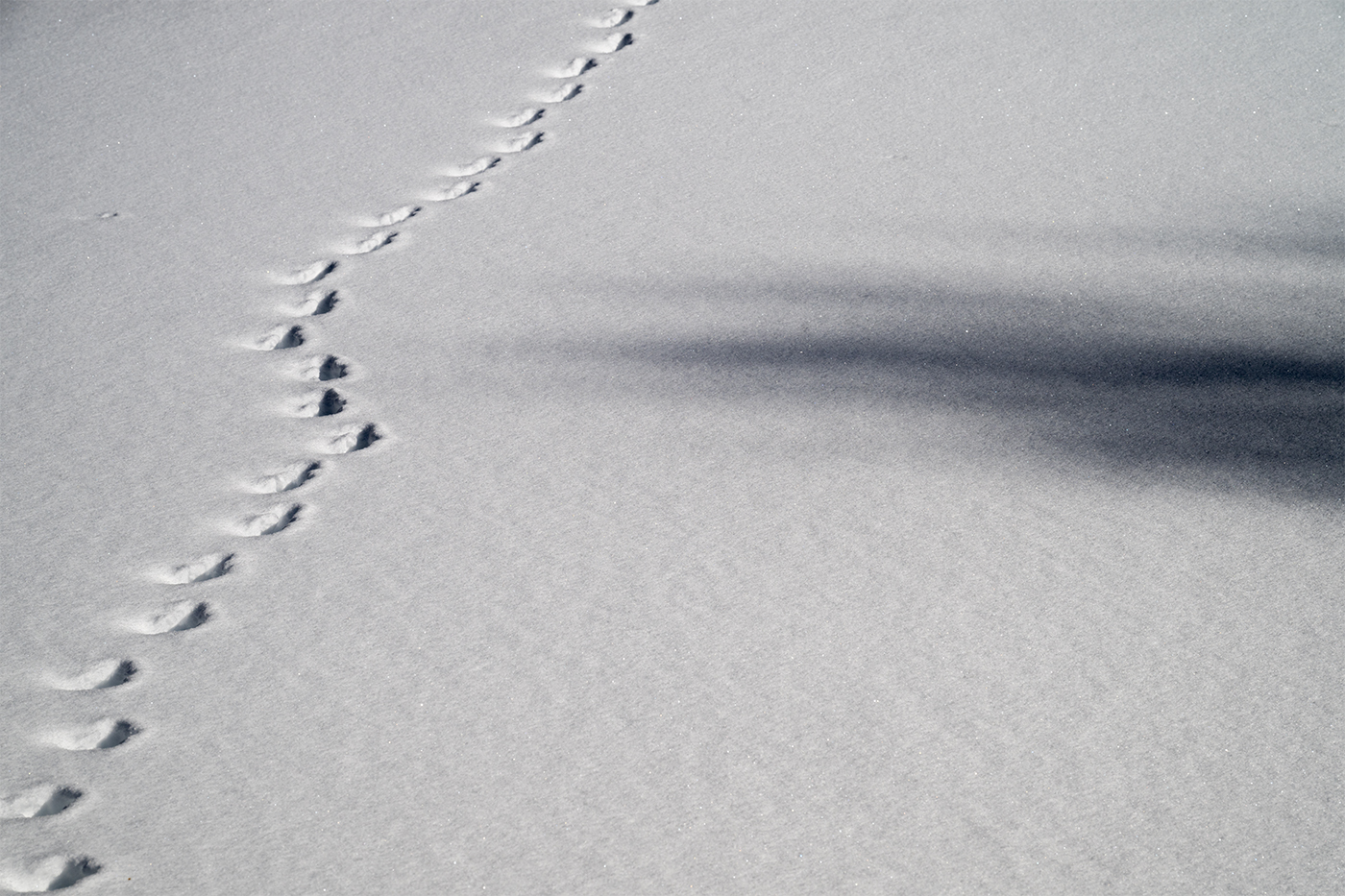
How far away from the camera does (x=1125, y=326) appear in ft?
5.77

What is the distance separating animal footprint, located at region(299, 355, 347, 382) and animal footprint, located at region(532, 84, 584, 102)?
1.00 metres

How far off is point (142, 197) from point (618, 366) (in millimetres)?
1116

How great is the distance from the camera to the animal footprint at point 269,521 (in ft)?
4.98

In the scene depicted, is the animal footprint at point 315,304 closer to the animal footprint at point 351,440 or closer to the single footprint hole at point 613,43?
the animal footprint at point 351,440

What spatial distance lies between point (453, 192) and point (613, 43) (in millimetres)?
755

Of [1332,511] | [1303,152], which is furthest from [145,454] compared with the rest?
[1303,152]

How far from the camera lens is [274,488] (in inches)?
62.4

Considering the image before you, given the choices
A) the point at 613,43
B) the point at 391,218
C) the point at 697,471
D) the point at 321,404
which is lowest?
the point at 697,471

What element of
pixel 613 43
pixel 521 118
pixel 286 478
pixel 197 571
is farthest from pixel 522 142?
pixel 197 571

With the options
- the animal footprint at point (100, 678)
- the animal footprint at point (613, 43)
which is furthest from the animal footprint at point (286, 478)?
the animal footprint at point (613, 43)

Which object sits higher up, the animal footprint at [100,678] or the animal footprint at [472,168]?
the animal footprint at [472,168]

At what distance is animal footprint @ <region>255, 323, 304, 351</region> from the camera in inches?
73.6

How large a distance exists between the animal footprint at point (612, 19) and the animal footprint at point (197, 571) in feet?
6.11

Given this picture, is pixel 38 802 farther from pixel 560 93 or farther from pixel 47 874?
pixel 560 93
